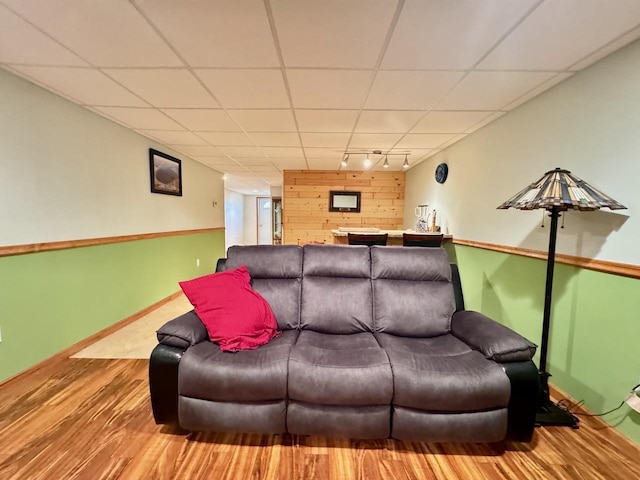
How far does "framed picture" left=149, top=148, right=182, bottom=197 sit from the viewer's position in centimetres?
357

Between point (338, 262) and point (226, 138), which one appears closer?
point (338, 262)

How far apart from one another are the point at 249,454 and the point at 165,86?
100 inches

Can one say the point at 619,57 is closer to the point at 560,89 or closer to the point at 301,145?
the point at 560,89

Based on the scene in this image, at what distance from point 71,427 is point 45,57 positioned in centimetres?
229

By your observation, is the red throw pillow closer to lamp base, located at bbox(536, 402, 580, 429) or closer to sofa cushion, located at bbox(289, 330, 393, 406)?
sofa cushion, located at bbox(289, 330, 393, 406)

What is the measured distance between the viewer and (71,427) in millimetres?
1574

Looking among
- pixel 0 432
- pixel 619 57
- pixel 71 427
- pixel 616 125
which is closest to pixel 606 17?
pixel 619 57

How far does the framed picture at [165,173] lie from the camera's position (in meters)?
3.57

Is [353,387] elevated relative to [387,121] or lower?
lower

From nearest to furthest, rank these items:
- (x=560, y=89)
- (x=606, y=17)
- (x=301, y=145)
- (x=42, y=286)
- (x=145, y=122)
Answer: (x=606, y=17)
(x=560, y=89)
(x=42, y=286)
(x=145, y=122)
(x=301, y=145)

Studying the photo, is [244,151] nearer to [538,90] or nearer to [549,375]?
[538,90]

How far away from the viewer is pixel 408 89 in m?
2.09

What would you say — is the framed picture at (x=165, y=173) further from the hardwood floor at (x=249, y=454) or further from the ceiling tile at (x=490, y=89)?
the ceiling tile at (x=490, y=89)

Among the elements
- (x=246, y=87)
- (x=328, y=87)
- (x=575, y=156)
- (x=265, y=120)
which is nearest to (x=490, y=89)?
(x=575, y=156)
